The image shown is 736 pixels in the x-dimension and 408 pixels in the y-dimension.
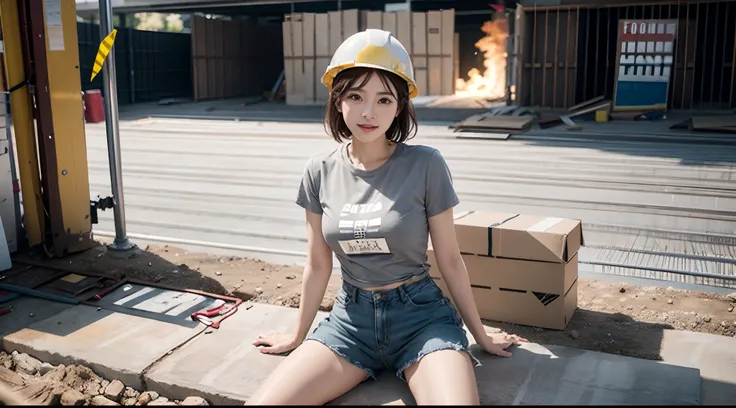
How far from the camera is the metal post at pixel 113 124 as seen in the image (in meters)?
5.18

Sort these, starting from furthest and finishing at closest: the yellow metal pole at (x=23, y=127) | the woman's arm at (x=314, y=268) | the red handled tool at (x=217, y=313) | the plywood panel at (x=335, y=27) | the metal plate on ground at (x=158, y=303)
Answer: the plywood panel at (x=335, y=27)
the yellow metal pole at (x=23, y=127)
the metal plate on ground at (x=158, y=303)
the red handled tool at (x=217, y=313)
the woman's arm at (x=314, y=268)

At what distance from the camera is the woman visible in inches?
112

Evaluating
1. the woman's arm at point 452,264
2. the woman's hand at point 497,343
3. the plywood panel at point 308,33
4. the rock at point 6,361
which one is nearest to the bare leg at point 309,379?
the woman's arm at point 452,264

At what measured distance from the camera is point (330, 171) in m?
3.13

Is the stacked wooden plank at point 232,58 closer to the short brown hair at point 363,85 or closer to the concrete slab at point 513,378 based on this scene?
the concrete slab at point 513,378

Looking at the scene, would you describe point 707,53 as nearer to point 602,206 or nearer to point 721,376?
point 602,206

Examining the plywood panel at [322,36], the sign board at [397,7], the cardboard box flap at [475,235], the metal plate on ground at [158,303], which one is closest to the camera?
the cardboard box flap at [475,235]

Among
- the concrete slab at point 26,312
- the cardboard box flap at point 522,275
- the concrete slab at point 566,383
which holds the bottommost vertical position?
the concrete slab at point 26,312

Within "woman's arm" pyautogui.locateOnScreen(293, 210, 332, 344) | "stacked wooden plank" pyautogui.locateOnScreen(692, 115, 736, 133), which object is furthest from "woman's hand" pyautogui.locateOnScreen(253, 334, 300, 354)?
"stacked wooden plank" pyautogui.locateOnScreen(692, 115, 736, 133)

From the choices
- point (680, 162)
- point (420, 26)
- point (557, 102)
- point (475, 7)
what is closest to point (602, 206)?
point (680, 162)

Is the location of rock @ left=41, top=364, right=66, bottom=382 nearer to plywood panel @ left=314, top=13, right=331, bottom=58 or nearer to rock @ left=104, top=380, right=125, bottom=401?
rock @ left=104, top=380, right=125, bottom=401

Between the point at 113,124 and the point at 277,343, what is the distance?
8.80 feet

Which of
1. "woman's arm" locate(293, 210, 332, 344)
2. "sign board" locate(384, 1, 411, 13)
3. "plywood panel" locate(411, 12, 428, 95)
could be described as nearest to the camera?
"woman's arm" locate(293, 210, 332, 344)

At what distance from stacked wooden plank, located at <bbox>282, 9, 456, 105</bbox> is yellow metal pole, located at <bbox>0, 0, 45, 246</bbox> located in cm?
1544
